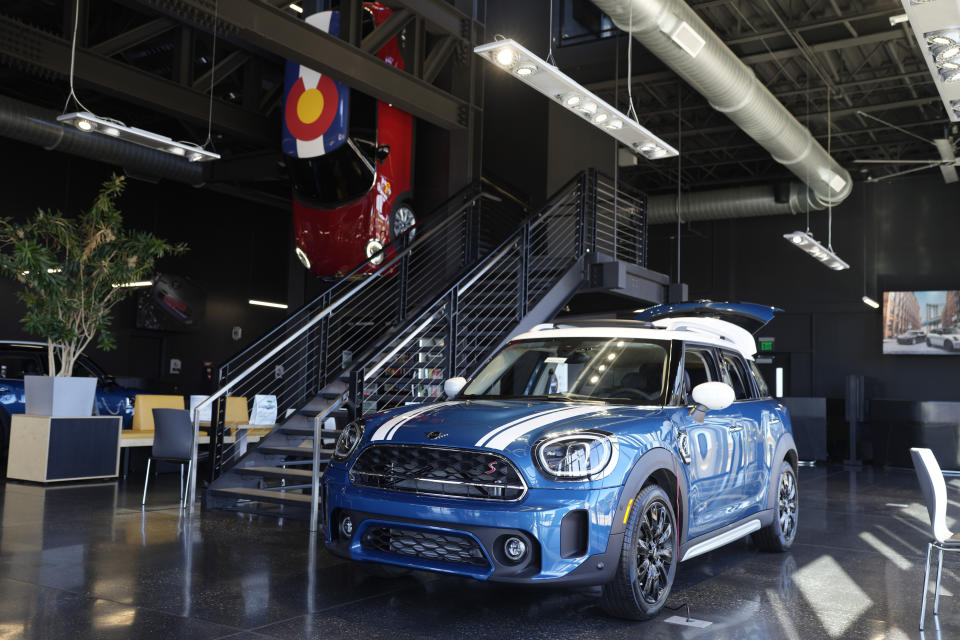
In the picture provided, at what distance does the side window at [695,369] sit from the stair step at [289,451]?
3232mm

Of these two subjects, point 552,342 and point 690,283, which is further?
point 690,283

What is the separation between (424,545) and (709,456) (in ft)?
5.92

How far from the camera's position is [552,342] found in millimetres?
5438

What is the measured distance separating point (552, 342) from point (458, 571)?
189 cm

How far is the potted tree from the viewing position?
9070 millimetres

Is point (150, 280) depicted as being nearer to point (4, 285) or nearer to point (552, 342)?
point (4, 285)

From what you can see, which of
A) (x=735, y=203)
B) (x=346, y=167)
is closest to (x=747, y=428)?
(x=346, y=167)

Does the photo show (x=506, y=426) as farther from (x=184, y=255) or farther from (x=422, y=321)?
(x=184, y=255)

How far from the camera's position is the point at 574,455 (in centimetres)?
395

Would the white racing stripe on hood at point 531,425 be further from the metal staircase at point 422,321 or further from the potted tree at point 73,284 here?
the potted tree at point 73,284

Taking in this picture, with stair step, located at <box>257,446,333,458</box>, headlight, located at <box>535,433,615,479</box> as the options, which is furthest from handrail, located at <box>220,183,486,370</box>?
headlight, located at <box>535,433,615,479</box>

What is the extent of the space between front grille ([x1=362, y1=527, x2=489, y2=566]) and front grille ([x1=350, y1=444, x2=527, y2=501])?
20cm

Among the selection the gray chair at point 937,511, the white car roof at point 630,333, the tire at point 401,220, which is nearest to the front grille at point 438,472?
the white car roof at point 630,333

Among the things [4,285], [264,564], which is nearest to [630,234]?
[264,564]
